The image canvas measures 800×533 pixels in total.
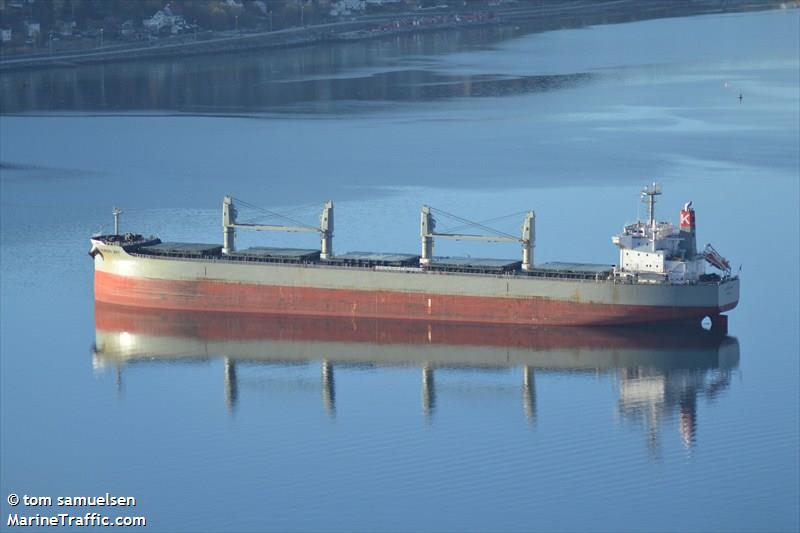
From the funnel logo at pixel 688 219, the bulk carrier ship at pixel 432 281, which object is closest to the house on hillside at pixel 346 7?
the bulk carrier ship at pixel 432 281

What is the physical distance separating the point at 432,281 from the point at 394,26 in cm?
8470

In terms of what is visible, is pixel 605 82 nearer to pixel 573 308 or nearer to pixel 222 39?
pixel 222 39

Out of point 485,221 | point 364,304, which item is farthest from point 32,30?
point 364,304

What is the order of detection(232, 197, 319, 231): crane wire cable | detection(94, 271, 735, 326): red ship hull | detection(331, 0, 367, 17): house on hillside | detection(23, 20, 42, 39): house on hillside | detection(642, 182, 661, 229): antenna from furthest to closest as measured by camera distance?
1. detection(331, 0, 367, 17): house on hillside
2. detection(23, 20, 42, 39): house on hillside
3. detection(232, 197, 319, 231): crane wire cable
4. detection(642, 182, 661, 229): antenna
5. detection(94, 271, 735, 326): red ship hull

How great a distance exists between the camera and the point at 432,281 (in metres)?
37.7

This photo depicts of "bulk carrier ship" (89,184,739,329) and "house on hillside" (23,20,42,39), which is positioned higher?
"house on hillside" (23,20,42,39)

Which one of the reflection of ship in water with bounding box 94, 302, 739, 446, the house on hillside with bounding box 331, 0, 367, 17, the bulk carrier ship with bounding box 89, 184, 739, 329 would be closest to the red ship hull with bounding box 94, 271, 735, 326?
the bulk carrier ship with bounding box 89, 184, 739, 329

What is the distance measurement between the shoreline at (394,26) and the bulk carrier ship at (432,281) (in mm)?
59805

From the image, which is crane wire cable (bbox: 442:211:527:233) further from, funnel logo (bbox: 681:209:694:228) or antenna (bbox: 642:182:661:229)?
funnel logo (bbox: 681:209:694:228)

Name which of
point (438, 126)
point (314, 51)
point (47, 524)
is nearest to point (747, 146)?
point (438, 126)

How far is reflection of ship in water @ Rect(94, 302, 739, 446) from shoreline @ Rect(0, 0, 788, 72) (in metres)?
62.1

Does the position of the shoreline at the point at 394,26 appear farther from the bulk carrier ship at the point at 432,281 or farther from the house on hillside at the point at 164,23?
the bulk carrier ship at the point at 432,281

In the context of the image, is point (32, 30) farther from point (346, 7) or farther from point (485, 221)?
point (485, 221)

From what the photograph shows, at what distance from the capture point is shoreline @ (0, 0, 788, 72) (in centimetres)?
10131
